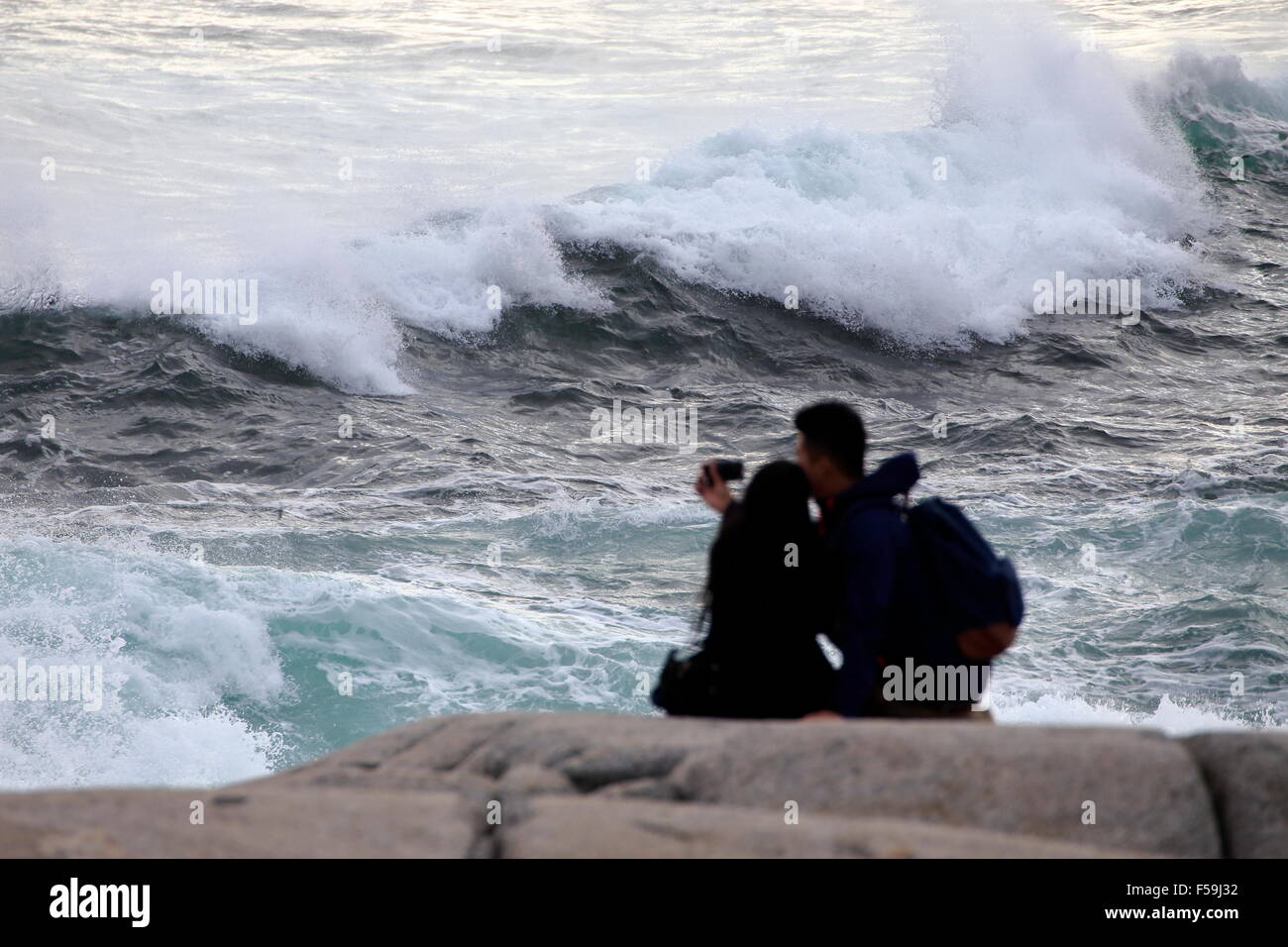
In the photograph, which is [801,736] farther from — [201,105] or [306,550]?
[201,105]

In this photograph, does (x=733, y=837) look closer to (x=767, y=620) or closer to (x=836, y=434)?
(x=767, y=620)

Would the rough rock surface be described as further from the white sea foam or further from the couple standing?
the white sea foam

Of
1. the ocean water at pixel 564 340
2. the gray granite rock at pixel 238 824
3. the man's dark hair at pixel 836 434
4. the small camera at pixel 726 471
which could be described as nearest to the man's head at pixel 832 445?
the man's dark hair at pixel 836 434

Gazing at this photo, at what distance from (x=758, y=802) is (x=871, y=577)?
884 mm

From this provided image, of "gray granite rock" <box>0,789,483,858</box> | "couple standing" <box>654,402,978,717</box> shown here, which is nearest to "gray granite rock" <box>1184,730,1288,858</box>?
"couple standing" <box>654,402,978,717</box>

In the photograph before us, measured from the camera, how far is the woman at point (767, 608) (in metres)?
3.51

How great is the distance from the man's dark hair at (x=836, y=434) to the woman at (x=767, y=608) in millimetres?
235

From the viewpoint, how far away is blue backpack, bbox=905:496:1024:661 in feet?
11.7

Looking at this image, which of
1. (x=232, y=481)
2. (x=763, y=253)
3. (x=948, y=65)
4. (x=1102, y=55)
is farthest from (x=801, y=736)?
(x=1102, y=55)

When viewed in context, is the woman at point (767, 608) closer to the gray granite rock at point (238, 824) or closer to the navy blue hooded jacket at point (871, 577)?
the navy blue hooded jacket at point (871, 577)

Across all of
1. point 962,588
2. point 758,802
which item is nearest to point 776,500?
point 962,588

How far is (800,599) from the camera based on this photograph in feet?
11.6

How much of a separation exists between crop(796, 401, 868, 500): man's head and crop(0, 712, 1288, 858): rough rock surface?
84cm

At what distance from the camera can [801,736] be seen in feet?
9.95
